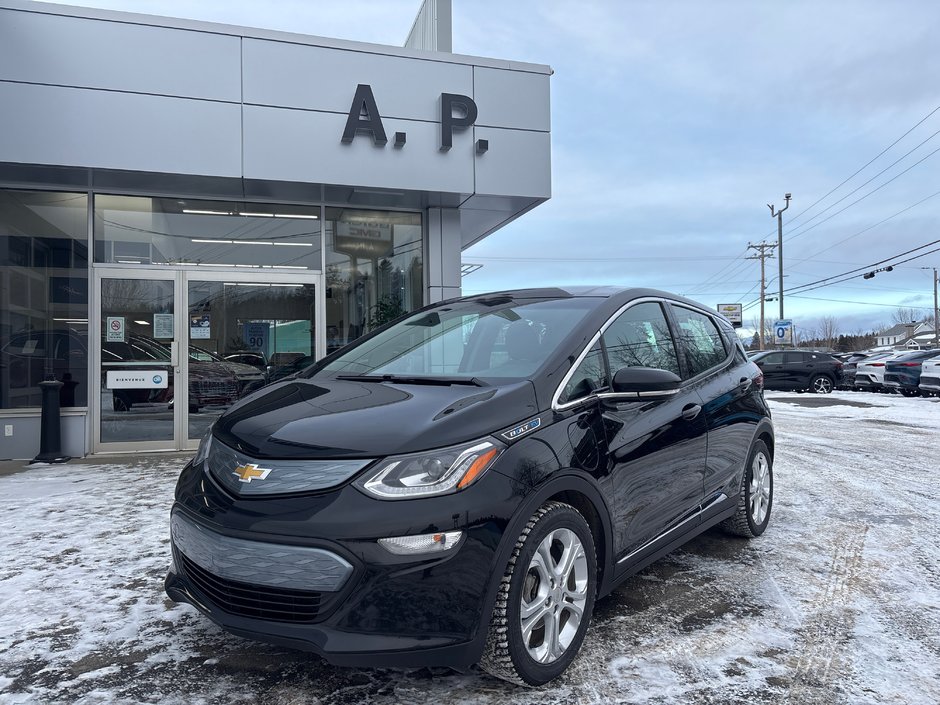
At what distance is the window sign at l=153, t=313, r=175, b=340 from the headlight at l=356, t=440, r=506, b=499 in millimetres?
7146

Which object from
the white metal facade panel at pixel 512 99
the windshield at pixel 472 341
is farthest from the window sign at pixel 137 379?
the windshield at pixel 472 341

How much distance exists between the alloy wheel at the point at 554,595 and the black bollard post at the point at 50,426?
285 inches

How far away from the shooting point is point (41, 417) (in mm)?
8023

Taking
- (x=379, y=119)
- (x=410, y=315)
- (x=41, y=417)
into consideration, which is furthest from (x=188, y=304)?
(x=410, y=315)

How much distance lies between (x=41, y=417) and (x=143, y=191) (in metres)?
3.01

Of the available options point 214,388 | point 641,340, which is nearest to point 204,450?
point 641,340

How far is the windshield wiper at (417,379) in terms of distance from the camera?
2.95m

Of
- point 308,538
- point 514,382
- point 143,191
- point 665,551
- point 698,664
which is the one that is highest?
point 143,191

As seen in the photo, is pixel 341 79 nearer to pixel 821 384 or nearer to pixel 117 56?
pixel 117 56

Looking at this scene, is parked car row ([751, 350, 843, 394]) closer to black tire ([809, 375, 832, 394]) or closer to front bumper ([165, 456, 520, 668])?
black tire ([809, 375, 832, 394])

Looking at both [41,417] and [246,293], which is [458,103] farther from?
[41,417]

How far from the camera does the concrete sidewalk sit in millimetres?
7541

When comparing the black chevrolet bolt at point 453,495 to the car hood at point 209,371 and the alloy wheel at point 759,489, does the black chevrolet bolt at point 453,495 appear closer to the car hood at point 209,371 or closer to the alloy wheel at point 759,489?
the alloy wheel at point 759,489

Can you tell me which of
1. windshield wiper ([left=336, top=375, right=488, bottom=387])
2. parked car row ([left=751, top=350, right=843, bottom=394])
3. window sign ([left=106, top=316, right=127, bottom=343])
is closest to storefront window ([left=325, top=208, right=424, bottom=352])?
window sign ([left=106, top=316, right=127, bottom=343])
